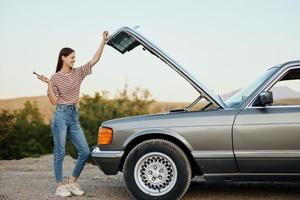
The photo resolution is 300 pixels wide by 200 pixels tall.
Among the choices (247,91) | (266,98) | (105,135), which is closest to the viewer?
(266,98)

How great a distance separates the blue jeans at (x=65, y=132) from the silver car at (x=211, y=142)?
0.59 m

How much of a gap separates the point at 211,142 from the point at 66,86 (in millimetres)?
2138

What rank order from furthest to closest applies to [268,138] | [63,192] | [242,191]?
1. [242,191]
2. [63,192]
3. [268,138]

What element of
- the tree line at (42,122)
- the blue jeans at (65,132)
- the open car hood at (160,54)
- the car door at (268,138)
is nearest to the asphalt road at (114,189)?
the blue jeans at (65,132)

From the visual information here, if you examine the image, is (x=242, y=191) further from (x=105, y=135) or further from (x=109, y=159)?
(x=105, y=135)

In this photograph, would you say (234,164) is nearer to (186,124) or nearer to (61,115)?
(186,124)

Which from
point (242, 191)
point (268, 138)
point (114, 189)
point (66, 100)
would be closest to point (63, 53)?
point (66, 100)

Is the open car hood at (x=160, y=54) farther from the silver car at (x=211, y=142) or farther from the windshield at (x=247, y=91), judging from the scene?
the windshield at (x=247, y=91)

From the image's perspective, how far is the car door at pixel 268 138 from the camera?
6301 mm

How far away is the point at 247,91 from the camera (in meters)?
7.00

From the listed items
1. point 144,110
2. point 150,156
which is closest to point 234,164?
point 150,156

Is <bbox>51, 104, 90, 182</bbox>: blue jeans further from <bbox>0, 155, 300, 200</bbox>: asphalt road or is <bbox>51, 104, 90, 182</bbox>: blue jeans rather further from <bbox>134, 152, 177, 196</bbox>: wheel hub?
<bbox>134, 152, 177, 196</bbox>: wheel hub

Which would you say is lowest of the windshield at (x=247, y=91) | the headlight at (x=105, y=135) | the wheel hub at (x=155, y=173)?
the wheel hub at (x=155, y=173)

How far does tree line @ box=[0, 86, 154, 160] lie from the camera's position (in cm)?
4278
